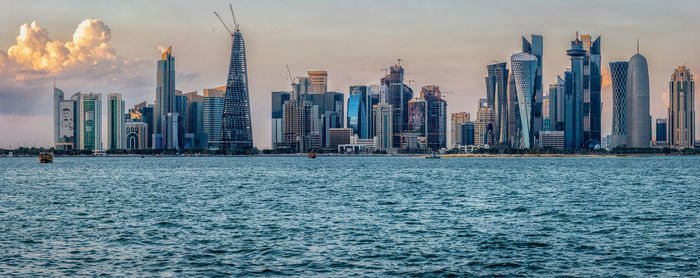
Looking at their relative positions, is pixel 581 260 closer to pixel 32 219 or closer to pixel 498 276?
pixel 498 276

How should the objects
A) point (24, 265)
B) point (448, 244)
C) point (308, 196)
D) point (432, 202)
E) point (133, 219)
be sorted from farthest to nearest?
point (308, 196) < point (432, 202) < point (133, 219) < point (448, 244) < point (24, 265)

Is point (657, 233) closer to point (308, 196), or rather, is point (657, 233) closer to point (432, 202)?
point (432, 202)

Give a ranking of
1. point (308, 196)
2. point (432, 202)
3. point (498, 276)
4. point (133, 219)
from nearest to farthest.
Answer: point (498, 276), point (133, 219), point (432, 202), point (308, 196)

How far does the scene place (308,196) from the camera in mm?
94125

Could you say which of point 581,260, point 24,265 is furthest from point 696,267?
point 24,265

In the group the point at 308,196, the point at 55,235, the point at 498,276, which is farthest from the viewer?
the point at 308,196

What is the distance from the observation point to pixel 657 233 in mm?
55094

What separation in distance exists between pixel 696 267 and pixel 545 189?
226 ft

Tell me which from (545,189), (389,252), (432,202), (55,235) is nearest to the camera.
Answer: (389,252)

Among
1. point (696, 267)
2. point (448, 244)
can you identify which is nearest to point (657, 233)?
point (696, 267)

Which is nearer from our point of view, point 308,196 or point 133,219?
point 133,219

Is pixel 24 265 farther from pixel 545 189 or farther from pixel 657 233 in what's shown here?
pixel 545 189

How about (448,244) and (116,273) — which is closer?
(116,273)

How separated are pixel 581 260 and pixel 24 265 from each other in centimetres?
3423
